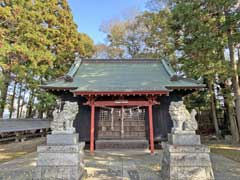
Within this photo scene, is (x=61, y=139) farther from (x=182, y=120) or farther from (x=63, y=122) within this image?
(x=182, y=120)

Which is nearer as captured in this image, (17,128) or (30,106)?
(17,128)

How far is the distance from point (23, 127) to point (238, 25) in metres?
14.0

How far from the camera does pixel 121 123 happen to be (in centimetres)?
921

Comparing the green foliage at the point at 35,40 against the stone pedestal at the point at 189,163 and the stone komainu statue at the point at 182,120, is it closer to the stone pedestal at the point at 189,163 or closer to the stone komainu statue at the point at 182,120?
the stone komainu statue at the point at 182,120

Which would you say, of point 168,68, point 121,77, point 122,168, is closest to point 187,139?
point 122,168

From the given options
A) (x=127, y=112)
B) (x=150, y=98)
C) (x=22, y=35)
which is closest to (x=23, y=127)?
(x=22, y=35)

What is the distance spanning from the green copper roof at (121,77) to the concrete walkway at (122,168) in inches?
108

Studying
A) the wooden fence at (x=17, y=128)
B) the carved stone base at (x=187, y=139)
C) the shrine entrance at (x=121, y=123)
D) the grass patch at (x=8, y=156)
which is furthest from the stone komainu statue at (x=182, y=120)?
the wooden fence at (x=17, y=128)

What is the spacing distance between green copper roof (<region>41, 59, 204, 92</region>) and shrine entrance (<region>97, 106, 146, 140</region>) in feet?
4.34

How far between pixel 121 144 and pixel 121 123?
990 mm

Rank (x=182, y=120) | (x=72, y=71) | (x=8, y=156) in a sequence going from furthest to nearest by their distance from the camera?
(x=72, y=71) < (x=8, y=156) < (x=182, y=120)

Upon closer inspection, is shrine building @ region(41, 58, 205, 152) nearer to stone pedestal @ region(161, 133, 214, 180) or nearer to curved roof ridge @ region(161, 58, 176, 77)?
curved roof ridge @ region(161, 58, 176, 77)

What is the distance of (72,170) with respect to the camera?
4.47 metres

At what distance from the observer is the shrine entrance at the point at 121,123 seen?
9.14 m
